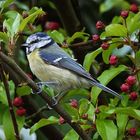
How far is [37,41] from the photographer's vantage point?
2.53 metres

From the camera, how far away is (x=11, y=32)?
85.0 inches

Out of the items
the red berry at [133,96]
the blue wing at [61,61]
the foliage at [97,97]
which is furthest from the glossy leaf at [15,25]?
the red berry at [133,96]

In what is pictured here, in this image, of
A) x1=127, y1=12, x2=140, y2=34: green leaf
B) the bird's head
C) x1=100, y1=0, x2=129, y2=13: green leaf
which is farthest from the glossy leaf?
x1=100, y1=0, x2=129, y2=13: green leaf

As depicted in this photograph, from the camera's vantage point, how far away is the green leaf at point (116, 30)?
2284mm

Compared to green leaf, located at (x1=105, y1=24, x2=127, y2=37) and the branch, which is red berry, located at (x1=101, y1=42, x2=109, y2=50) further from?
the branch

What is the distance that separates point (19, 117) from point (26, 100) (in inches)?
13.6

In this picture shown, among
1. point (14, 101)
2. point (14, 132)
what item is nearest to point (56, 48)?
point (14, 101)

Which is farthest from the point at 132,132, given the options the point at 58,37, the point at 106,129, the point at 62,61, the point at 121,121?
the point at 58,37

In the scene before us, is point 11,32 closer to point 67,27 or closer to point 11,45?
A: point 11,45

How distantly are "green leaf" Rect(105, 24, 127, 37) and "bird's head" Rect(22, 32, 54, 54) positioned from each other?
1.21 ft

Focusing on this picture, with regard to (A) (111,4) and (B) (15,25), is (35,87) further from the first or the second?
(A) (111,4)

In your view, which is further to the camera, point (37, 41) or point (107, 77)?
point (37, 41)

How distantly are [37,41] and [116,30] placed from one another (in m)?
0.46

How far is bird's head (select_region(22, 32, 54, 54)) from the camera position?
2.50m
